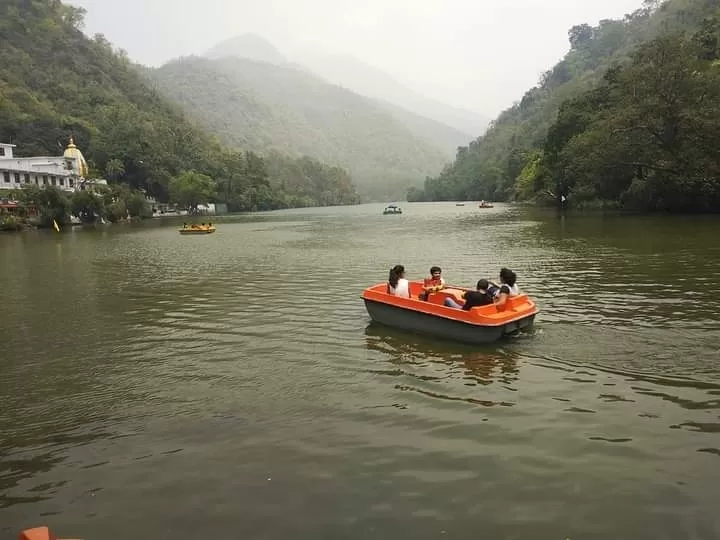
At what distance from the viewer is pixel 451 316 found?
12.3 metres

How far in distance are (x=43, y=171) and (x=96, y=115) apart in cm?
4611

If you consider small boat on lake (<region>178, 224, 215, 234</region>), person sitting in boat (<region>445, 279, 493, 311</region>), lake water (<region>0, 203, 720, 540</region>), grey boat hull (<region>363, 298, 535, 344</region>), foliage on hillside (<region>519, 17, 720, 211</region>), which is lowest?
lake water (<region>0, 203, 720, 540</region>)

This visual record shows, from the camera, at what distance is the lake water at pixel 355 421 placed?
612 cm

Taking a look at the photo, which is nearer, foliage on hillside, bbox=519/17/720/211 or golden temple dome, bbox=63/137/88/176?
foliage on hillside, bbox=519/17/720/211

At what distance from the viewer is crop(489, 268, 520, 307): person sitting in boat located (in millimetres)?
12454

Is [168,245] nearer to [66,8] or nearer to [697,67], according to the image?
[697,67]

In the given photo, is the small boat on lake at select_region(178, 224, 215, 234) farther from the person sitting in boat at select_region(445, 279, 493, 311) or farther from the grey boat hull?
the person sitting in boat at select_region(445, 279, 493, 311)

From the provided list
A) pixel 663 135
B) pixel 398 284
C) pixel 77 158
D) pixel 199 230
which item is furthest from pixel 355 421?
pixel 77 158

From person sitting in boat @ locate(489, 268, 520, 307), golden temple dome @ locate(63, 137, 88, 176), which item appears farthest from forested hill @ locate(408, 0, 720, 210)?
golden temple dome @ locate(63, 137, 88, 176)

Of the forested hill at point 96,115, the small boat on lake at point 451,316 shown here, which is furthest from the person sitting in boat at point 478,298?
the forested hill at point 96,115

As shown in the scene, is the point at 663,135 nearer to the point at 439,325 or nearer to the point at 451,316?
the point at 439,325

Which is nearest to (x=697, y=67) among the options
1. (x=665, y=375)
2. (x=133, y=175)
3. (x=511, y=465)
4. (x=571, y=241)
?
(x=571, y=241)

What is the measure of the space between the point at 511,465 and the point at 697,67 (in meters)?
56.7

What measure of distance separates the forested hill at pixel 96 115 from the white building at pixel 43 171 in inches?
189
